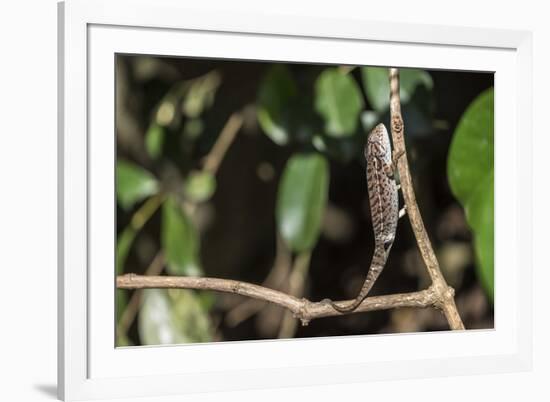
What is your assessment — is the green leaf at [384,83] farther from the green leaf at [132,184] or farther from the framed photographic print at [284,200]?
the green leaf at [132,184]

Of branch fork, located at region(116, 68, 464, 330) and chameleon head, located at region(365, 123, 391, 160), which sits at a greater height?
chameleon head, located at region(365, 123, 391, 160)

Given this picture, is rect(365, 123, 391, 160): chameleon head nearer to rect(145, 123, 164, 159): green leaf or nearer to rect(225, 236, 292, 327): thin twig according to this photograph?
rect(225, 236, 292, 327): thin twig

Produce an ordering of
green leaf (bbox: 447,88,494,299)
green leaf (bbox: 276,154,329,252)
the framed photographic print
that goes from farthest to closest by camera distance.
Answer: green leaf (bbox: 447,88,494,299) → green leaf (bbox: 276,154,329,252) → the framed photographic print

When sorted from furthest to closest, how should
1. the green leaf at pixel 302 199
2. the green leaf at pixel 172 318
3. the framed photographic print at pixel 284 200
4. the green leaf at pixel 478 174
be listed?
the green leaf at pixel 478 174 < the green leaf at pixel 302 199 < the green leaf at pixel 172 318 < the framed photographic print at pixel 284 200

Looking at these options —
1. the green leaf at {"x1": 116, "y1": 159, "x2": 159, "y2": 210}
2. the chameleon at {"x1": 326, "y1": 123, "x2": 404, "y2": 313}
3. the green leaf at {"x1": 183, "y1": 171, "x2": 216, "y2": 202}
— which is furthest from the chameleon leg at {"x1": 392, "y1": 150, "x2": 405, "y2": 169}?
the green leaf at {"x1": 116, "y1": 159, "x2": 159, "y2": 210}

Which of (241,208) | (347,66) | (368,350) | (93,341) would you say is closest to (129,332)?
(93,341)

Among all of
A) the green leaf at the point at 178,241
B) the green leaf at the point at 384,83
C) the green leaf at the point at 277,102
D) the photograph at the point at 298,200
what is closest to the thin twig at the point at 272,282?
the photograph at the point at 298,200

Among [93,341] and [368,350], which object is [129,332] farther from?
[368,350]

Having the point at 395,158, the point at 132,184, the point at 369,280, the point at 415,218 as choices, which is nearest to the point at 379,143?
the point at 395,158
